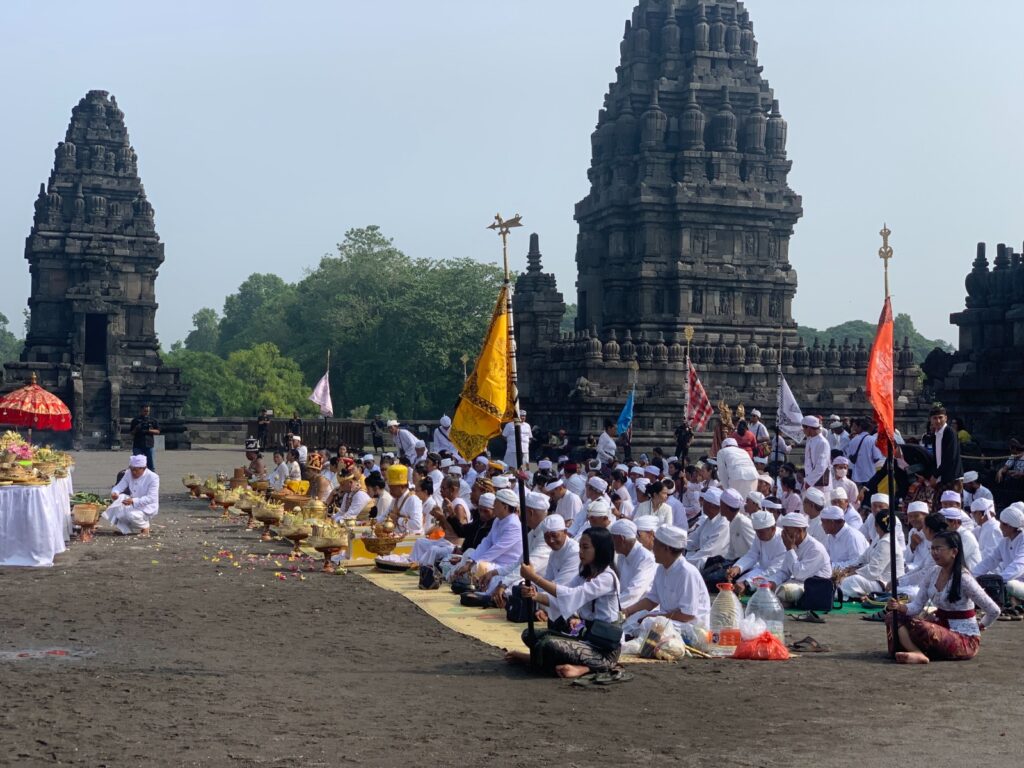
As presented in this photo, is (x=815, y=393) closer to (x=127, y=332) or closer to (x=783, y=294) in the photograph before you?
(x=783, y=294)

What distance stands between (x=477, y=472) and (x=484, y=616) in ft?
29.6

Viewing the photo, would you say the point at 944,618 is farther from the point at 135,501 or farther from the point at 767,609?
the point at 135,501

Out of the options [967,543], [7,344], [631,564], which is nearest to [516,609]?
[631,564]

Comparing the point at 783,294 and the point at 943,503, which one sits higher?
the point at 783,294

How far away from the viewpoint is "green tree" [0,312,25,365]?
15688 cm

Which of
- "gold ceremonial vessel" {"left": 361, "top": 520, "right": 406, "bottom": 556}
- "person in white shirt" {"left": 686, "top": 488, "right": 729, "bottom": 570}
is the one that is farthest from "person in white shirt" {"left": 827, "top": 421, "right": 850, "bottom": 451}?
"gold ceremonial vessel" {"left": 361, "top": 520, "right": 406, "bottom": 556}

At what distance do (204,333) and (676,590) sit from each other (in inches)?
5110

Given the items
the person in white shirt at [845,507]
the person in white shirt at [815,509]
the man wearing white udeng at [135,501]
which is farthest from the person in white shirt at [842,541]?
the man wearing white udeng at [135,501]

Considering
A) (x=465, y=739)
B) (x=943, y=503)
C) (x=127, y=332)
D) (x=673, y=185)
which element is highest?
(x=673, y=185)

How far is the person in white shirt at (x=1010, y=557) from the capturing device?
13.4 meters

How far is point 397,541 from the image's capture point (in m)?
17.0

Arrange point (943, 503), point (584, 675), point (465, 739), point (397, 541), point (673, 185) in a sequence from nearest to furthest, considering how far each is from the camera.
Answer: point (465, 739) < point (584, 675) < point (943, 503) < point (397, 541) < point (673, 185)

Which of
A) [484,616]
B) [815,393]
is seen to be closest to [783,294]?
[815,393]

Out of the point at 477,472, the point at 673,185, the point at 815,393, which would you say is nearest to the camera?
the point at 477,472
